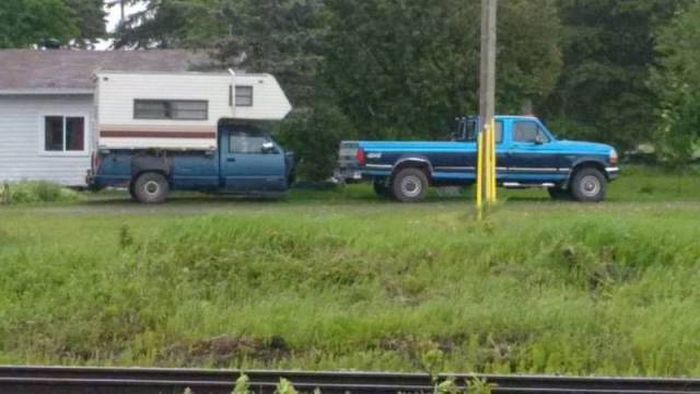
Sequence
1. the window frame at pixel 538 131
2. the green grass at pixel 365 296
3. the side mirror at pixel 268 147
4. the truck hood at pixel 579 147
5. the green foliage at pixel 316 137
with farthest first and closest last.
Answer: the green foliage at pixel 316 137
the truck hood at pixel 579 147
the window frame at pixel 538 131
the side mirror at pixel 268 147
the green grass at pixel 365 296

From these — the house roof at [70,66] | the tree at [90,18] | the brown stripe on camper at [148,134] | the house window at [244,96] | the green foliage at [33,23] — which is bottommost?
the brown stripe on camper at [148,134]

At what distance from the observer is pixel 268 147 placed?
32781 mm

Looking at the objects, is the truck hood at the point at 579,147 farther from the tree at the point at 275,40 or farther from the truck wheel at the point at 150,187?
the truck wheel at the point at 150,187

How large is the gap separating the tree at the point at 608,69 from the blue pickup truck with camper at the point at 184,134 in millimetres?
20507

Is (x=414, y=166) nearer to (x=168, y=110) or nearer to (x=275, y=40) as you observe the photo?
(x=275, y=40)

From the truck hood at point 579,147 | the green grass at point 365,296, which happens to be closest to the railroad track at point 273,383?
the green grass at point 365,296

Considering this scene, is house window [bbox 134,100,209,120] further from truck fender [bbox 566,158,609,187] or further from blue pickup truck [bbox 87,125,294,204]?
truck fender [bbox 566,158,609,187]

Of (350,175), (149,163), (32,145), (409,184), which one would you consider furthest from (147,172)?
(32,145)

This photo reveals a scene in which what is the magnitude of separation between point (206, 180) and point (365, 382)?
2101 centimetres

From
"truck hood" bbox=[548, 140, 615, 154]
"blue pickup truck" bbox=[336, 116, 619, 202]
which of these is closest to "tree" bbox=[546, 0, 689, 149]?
"truck hood" bbox=[548, 140, 615, 154]

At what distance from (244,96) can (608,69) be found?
72.8ft

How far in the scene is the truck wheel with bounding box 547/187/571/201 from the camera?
34.2m

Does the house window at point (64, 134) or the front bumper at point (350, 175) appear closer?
the front bumper at point (350, 175)

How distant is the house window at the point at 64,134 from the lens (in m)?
37.8
